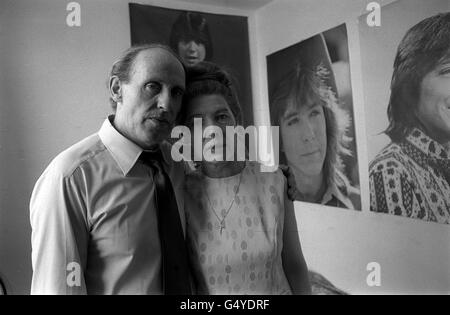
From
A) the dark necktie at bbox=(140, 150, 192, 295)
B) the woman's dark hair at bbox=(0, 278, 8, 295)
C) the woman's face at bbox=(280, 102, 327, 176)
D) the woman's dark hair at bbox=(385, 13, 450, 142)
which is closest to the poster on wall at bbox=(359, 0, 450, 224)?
the woman's dark hair at bbox=(385, 13, 450, 142)

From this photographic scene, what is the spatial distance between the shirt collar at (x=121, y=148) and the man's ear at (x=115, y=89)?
0.16 feet

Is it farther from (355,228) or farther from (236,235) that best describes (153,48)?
(355,228)

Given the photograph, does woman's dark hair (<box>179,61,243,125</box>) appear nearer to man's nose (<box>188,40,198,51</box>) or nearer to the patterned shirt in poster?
man's nose (<box>188,40,198,51</box>)

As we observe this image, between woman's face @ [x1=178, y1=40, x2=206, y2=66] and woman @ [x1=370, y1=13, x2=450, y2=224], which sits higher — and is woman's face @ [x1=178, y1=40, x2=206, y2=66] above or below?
above

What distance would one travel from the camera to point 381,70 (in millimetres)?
920

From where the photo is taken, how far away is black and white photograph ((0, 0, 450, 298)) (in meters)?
0.78

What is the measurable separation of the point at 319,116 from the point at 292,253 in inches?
11.7

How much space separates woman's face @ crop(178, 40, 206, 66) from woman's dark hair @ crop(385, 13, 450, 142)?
411mm

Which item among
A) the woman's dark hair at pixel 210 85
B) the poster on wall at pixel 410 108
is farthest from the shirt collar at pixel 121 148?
the poster on wall at pixel 410 108

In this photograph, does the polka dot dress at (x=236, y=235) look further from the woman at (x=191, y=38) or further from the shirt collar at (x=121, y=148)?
the woman at (x=191, y=38)

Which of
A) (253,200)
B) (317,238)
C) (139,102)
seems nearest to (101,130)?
(139,102)

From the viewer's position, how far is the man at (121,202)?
0.74 m

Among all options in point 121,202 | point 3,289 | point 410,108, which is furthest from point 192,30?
point 3,289

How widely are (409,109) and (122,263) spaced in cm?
66
